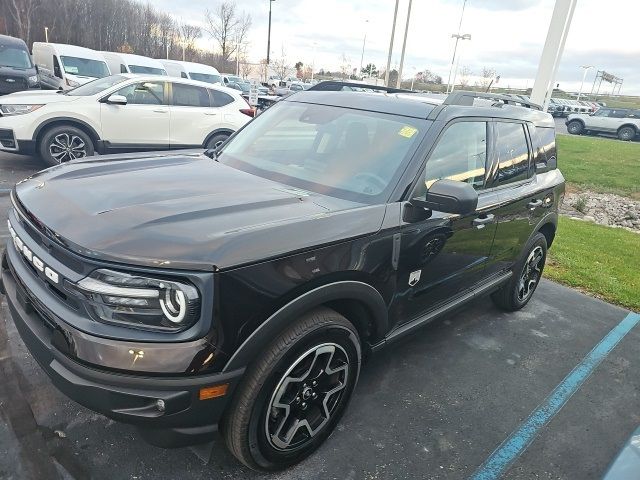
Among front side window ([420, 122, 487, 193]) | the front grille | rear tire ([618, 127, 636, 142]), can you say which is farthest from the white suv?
rear tire ([618, 127, 636, 142])

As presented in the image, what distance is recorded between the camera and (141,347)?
5.74 ft

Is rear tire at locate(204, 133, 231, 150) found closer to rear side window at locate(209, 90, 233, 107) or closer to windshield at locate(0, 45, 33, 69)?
rear side window at locate(209, 90, 233, 107)

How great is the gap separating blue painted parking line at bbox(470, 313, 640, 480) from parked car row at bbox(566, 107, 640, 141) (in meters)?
29.1

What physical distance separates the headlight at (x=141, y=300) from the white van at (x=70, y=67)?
16264mm

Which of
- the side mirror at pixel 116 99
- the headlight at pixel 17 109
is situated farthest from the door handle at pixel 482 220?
the headlight at pixel 17 109

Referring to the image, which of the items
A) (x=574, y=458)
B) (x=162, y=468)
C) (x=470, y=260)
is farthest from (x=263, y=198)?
(x=574, y=458)

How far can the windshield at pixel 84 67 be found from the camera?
15.9 meters

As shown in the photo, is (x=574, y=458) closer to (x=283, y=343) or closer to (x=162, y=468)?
(x=283, y=343)

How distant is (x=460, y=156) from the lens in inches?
122

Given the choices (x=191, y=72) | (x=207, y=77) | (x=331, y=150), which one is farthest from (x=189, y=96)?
(x=207, y=77)

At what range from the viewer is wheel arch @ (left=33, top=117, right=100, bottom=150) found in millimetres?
7406

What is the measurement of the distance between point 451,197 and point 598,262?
198 inches

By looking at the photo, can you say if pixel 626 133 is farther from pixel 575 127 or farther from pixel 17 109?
pixel 17 109

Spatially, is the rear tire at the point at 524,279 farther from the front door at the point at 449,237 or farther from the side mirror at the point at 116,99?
the side mirror at the point at 116,99
